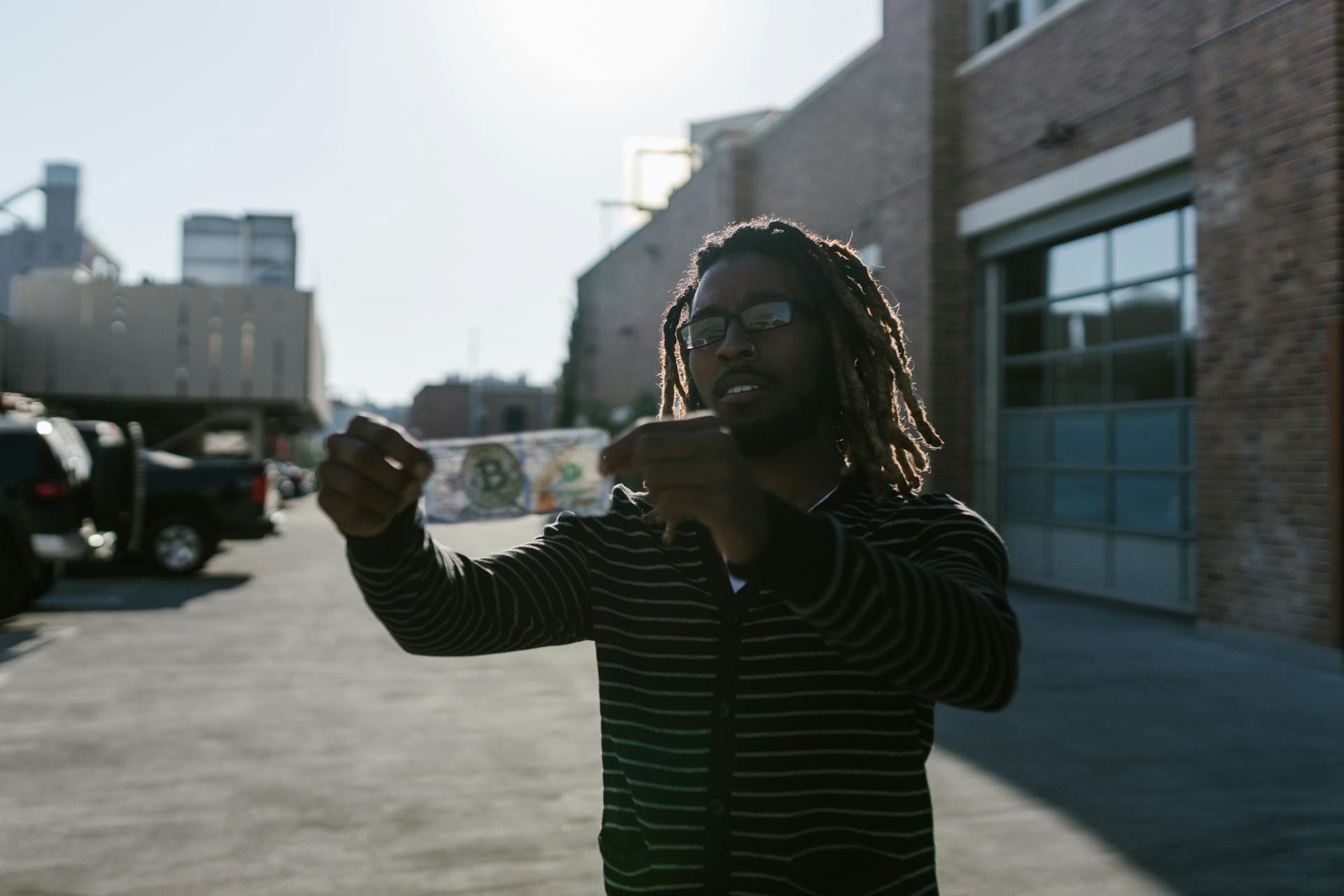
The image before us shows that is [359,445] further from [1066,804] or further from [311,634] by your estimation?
[311,634]

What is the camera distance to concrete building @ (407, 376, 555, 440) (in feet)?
252

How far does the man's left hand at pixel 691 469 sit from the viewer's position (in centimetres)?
110

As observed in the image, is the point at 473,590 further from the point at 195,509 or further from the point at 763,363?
the point at 195,509

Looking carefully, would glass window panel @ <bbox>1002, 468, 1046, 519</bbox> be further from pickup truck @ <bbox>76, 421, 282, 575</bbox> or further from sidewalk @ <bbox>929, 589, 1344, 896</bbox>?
pickup truck @ <bbox>76, 421, 282, 575</bbox>

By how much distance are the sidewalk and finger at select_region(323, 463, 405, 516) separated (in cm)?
336

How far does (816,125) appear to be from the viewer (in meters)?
17.9

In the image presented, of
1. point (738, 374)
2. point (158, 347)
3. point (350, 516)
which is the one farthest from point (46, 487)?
point (158, 347)

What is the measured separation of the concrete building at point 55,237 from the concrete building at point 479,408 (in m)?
26.6

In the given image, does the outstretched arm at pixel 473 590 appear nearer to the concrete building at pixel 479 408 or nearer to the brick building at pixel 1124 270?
the brick building at pixel 1124 270

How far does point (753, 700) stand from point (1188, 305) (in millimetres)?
10184

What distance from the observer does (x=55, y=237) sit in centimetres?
8050

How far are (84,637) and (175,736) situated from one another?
13.7 feet

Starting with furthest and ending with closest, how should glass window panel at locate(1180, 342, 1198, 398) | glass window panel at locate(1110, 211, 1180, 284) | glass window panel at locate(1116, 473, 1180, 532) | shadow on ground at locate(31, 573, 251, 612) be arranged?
shadow on ground at locate(31, 573, 251, 612)
glass window panel at locate(1116, 473, 1180, 532)
glass window panel at locate(1110, 211, 1180, 284)
glass window panel at locate(1180, 342, 1198, 398)

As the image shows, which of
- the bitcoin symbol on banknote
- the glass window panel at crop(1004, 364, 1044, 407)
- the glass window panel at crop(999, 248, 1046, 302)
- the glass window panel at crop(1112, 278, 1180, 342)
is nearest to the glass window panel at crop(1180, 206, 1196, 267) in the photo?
the glass window panel at crop(1112, 278, 1180, 342)
